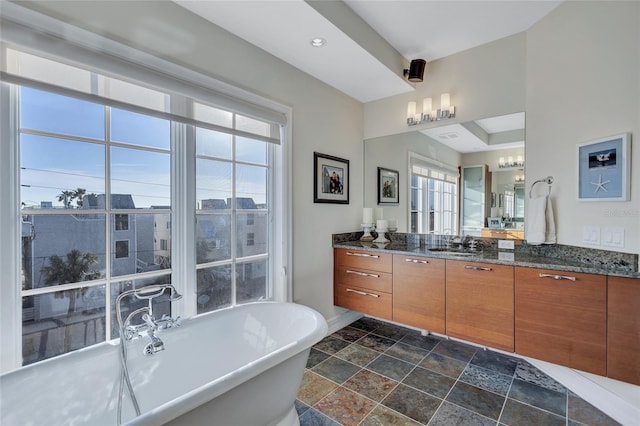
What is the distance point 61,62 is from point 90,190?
0.62 m

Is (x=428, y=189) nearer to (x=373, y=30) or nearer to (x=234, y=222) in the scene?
(x=373, y=30)

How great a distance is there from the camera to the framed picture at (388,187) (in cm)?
329

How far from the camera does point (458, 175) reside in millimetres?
2900

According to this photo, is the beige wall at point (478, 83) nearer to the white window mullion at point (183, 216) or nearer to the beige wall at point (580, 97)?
the beige wall at point (580, 97)

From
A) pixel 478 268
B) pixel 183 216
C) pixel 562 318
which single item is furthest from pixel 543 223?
pixel 183 216

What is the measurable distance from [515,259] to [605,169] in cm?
77

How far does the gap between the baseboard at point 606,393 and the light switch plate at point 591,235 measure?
84 cm

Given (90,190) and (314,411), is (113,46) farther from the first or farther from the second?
(314,411)

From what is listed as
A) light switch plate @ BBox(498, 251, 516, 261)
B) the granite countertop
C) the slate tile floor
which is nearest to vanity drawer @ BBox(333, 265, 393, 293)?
the granite countertop

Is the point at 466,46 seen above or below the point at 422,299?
above

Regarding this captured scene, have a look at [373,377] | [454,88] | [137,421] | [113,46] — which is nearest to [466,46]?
[454,88]

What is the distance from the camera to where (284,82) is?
249 cm

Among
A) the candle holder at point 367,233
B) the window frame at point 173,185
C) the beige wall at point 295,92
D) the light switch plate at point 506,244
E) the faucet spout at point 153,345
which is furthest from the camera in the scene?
the candle holder at point 367,233

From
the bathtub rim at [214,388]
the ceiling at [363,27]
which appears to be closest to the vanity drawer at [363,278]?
the bathtub rim at [214,388]
